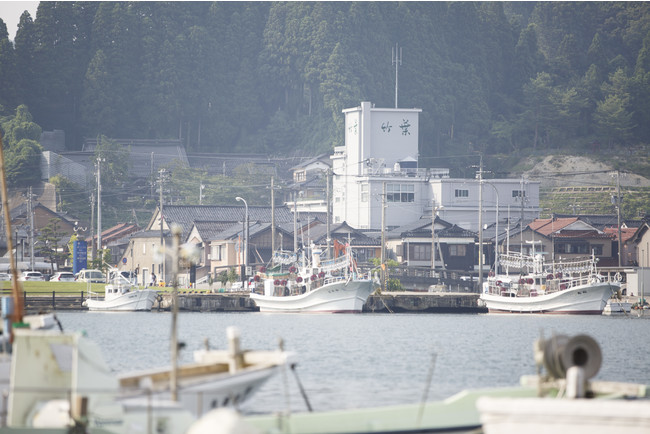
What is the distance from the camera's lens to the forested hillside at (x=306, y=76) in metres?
117

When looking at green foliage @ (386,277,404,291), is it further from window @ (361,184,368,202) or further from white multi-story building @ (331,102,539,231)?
window @ (361,184,368,202)

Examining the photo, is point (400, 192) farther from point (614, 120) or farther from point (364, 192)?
point (614, 120)

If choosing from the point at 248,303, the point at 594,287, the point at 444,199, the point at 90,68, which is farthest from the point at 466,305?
the point at 90,68

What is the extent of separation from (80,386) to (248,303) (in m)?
48.9

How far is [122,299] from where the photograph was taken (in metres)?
58.4

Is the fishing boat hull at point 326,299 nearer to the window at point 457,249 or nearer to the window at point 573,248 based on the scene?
the window at point 457,249

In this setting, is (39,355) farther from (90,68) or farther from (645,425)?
(90,68)

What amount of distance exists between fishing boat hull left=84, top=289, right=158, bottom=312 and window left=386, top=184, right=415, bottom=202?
3383 centimetres

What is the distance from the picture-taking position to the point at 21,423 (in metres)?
14.0

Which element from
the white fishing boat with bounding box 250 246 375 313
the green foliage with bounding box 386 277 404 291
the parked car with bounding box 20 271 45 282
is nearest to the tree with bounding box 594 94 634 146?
the green foliage with bounding box 386 277 404 291

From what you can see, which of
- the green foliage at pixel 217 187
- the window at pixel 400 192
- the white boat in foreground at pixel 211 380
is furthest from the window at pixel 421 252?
the white boat in foreground at pixel 211 380

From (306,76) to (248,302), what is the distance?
65.7 m

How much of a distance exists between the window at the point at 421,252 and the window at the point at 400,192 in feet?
37.2

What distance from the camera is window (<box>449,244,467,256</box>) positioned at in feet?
258
